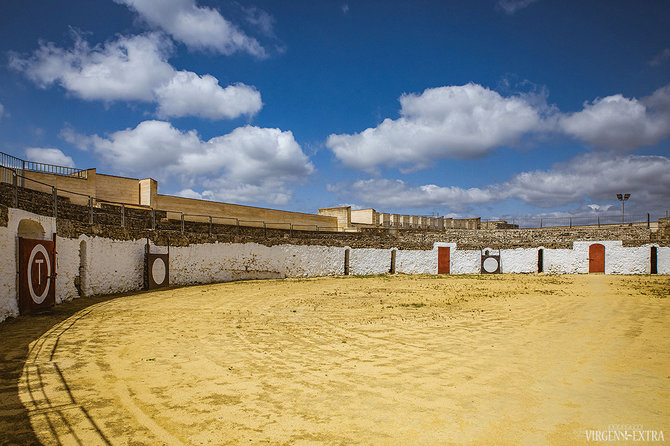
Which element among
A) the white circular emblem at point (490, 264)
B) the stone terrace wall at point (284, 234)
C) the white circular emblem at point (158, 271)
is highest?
the stone terrace wall at point (284, 234)

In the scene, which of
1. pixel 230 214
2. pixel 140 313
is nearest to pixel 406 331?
pixel 140 313

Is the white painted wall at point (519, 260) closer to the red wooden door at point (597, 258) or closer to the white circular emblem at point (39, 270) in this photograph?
the red wooden door at point (597, 258)

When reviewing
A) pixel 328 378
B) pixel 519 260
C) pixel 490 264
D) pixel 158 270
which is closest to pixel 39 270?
pixel 158 270

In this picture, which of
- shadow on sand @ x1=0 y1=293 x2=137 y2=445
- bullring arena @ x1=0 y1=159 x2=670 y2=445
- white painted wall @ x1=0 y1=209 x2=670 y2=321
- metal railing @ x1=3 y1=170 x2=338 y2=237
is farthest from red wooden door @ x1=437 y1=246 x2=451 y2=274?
shadow on sand @ x1=0 y1=293 x2=137 y2=445

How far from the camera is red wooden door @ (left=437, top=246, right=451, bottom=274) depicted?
30.8 meters

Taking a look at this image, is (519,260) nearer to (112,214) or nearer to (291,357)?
(291,357)

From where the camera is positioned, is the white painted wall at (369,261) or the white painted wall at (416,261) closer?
the white painted wall at (369,261)

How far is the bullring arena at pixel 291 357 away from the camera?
12.6ft

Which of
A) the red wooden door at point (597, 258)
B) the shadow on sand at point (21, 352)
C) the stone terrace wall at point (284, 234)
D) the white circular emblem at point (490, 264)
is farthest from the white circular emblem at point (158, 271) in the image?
the red wooden door at point (597, 258)

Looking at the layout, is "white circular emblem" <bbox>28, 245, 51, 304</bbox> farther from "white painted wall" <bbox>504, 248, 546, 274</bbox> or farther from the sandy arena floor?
"white painted wall" <bbox>504, 248, 546, 274</bbox>

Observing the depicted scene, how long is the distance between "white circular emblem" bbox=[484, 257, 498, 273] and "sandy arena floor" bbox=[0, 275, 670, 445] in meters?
19.9

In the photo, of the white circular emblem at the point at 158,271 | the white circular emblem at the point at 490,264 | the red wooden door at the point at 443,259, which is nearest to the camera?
the white circular emblem at the point at 158,271

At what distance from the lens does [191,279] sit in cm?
1981

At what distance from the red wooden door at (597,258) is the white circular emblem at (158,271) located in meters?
29.1
